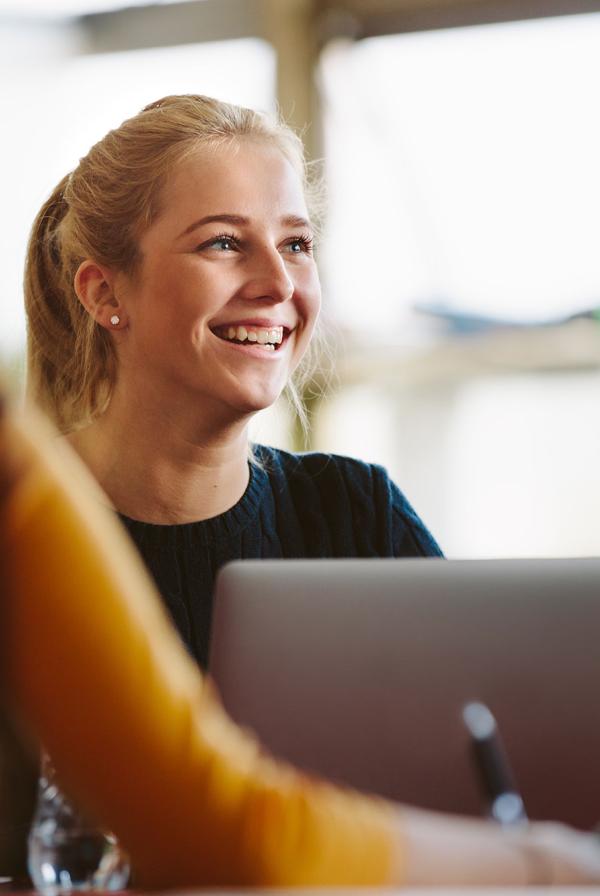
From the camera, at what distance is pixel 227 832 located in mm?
645

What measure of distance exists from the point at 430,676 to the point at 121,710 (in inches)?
17.2

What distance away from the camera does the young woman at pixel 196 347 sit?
1.66m

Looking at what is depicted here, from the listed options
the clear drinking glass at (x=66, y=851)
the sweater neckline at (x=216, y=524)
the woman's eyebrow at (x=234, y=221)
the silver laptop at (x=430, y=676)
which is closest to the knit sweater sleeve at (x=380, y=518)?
the sweater neckline at (x=216, y=524)

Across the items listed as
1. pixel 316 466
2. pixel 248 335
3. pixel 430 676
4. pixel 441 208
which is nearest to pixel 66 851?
pixel 430 676

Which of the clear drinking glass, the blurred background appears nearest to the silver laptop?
the clear drinking glass

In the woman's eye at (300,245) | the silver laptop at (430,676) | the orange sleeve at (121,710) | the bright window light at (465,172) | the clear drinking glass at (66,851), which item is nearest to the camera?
the orange sleeve at (121,710)

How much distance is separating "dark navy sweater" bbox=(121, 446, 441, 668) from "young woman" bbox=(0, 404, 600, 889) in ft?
2.77

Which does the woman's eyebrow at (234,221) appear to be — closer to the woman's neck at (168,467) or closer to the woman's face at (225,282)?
the woman's face at (225,282)

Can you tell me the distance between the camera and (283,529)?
1.74 meters

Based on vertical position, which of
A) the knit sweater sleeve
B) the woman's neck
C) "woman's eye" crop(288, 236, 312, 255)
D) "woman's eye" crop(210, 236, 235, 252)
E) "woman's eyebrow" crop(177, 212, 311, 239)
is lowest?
the knit sweater sleeve

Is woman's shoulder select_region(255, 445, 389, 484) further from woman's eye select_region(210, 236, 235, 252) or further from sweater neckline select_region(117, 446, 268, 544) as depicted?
woman's eye select_region(210, 236, 235, 252)

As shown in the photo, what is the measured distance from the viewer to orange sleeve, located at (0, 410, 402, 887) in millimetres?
620

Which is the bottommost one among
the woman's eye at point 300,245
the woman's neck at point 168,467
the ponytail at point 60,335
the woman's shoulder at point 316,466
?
the woman's shoulder at point 316,466

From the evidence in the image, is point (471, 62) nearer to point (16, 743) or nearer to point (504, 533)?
point (504, 533)
